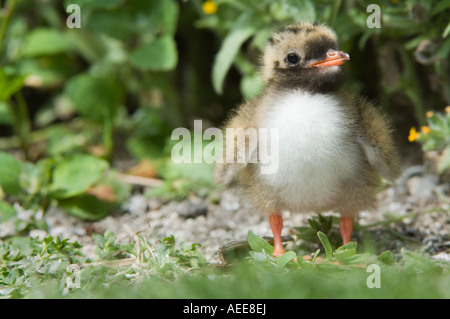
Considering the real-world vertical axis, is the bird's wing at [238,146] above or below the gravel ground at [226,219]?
above

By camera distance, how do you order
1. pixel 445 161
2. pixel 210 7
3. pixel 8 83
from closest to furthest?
pixel 445 161 < pixel 8 83 < pixel 210 7

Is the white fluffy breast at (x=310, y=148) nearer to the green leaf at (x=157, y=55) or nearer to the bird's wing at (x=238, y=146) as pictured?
the bird's wing at (x=238, y=146)

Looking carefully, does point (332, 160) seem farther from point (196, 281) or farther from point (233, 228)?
point (233, 228)

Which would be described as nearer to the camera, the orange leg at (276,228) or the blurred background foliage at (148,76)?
the orange leg at (276,228)

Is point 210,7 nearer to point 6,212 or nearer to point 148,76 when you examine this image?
point 148,76

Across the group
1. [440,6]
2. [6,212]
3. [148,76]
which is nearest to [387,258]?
[440,6]

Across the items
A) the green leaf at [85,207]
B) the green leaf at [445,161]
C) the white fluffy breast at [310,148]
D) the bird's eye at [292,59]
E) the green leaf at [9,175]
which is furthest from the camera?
the green leaf at [85,207]

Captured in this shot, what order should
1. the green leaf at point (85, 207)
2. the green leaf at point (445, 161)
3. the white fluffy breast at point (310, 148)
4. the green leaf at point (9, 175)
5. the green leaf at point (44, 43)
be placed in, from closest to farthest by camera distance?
the white fluffy breast at point (310, 148) → the green leaf at point (445, 161) → the green leaf at point (9, 175) → the green leaf at point (85, 207) → the green leaf at point (44, 43)

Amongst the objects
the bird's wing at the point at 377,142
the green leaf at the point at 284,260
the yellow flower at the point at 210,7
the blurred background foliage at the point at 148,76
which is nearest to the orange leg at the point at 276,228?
the green leaf at the point at 284,260
